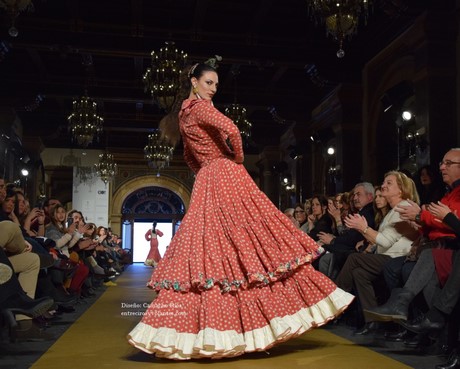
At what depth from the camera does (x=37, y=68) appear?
1190cm

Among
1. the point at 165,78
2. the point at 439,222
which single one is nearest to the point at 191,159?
the point at 439,222

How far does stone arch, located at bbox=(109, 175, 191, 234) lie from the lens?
20.5 metres

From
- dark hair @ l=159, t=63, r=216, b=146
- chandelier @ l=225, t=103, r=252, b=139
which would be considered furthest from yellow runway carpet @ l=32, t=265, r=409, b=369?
chandelier @ l=225, t=103, r=252, b=139

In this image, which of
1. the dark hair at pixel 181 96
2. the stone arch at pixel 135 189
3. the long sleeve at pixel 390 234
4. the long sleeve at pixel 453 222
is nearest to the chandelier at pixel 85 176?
the stone arch at pixel 135 189

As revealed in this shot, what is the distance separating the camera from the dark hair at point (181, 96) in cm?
336

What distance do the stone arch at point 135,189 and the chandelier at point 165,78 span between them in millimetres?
13119

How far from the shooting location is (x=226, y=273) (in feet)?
9.84

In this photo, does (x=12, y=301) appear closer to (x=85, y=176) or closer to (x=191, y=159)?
(x=191, y=159)

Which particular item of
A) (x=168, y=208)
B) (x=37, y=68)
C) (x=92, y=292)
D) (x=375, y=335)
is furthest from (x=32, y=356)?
(x=168, y=208)

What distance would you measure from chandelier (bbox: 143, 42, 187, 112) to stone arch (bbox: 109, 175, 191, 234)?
13.1 meters

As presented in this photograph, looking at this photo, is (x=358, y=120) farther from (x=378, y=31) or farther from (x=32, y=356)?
(x=32, y=356)

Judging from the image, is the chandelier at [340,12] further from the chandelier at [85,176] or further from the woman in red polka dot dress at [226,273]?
the chandelier at [85,176]

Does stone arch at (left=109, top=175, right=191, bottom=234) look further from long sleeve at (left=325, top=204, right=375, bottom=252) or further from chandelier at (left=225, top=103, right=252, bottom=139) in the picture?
long sleeve at (left=325, top=204, right=375, bottom=252)

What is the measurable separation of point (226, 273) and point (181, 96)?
110cm
